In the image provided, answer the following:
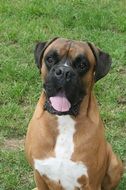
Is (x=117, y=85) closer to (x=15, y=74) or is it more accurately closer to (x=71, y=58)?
(x=15, y=74)

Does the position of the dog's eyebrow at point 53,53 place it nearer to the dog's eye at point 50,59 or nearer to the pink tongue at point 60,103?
the dog's eye at point 50,59

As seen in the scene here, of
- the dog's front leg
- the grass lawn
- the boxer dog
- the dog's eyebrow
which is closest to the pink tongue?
the boxer dog

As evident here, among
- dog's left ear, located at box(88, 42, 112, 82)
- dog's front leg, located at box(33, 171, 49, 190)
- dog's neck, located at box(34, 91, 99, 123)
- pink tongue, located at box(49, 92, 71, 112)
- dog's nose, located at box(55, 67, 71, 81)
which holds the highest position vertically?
dog's nose, located at box(55, 67, 71, 81)

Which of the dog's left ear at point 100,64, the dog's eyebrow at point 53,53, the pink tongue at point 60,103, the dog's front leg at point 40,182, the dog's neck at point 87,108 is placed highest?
the dog's eyebrow at point 53,53

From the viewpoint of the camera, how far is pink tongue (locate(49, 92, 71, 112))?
405 centimetres

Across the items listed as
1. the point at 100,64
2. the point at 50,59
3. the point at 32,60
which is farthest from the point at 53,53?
the point at 32,60

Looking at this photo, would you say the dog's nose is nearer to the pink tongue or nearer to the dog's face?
the dog's face

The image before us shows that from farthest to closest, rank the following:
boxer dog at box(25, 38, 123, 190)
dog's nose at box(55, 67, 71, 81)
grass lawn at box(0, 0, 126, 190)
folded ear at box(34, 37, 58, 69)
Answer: grass lawn at box(0, 0, 126, 190), folded ear at box(34, 37, 58, 69), boxer dog at box(25, 38, 123, 190), dog's nose at box(55, 67, 71, 81)

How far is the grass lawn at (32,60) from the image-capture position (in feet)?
17.0

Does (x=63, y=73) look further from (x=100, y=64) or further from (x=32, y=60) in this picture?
(x=32, y=60)

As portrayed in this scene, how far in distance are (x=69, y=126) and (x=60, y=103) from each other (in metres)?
0.22

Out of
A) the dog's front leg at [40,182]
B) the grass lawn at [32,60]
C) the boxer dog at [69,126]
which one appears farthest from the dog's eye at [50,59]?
the grass lawn at [32,60]

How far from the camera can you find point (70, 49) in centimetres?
411

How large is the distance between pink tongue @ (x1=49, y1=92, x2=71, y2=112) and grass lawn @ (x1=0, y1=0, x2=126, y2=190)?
101 cm
